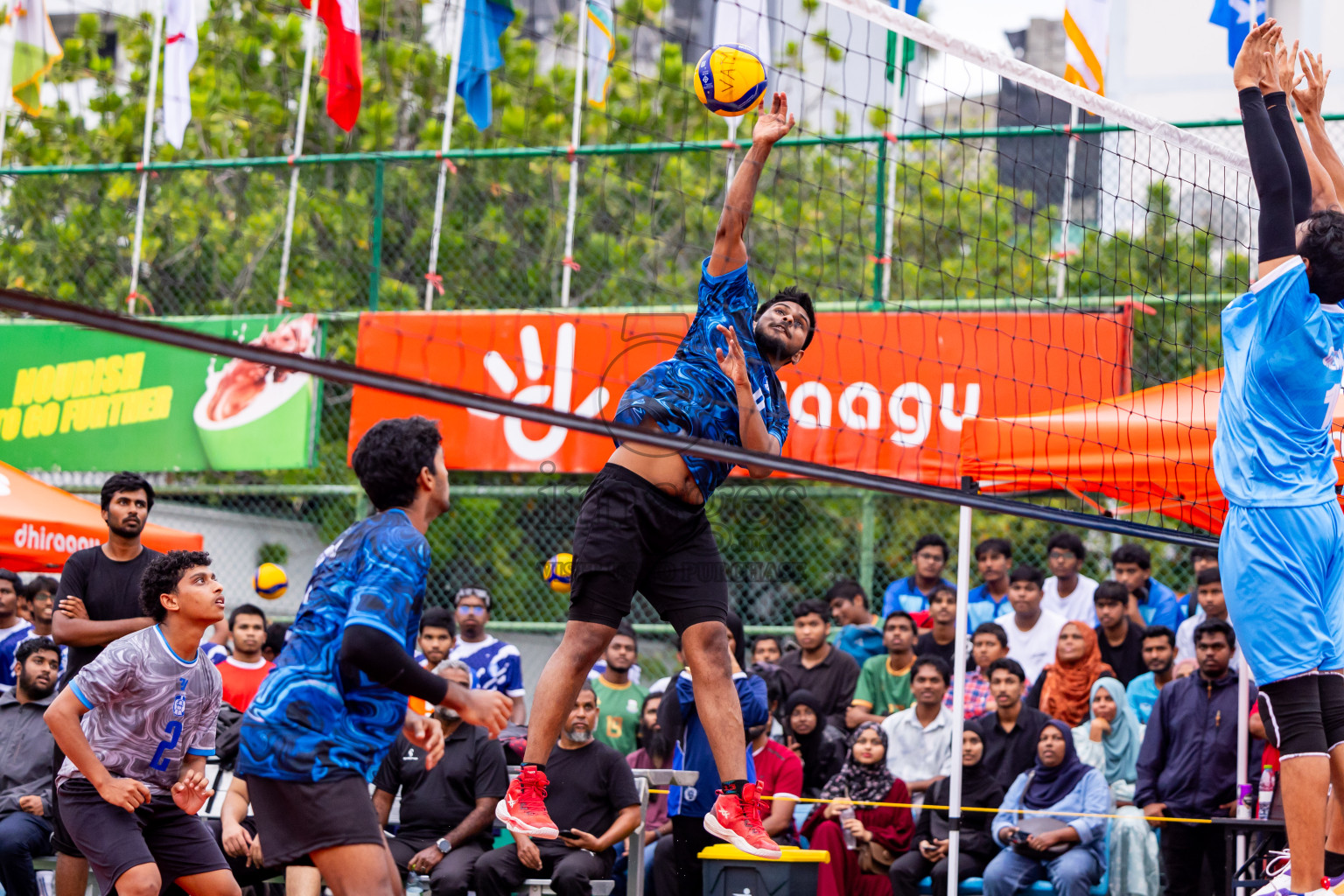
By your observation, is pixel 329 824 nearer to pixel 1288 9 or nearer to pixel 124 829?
pixel 124 829

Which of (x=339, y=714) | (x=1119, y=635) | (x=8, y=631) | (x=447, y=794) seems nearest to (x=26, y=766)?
(x=8, y=631)

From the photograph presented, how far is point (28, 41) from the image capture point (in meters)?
12.0

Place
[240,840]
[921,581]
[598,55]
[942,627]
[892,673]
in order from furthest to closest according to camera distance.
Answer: [598,55] < [921,581] < [942,627] < [892,673] < [240,840]

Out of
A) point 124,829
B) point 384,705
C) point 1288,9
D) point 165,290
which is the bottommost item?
point 124,829

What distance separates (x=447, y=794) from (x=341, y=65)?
593 cm

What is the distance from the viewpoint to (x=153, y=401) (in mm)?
13008

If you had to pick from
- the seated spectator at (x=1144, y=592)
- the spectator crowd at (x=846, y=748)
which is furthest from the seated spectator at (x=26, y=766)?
the seated spectator at (x=1144, y=592)

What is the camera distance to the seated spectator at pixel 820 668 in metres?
10.0

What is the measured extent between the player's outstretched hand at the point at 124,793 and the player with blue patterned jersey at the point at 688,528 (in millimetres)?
1843

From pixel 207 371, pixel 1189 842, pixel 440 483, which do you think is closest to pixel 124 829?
pixel 440 483

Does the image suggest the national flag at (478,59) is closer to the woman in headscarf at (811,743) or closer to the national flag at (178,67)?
the national flag at (178,67)

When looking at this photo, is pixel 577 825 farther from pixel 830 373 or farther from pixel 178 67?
pixel 178 67

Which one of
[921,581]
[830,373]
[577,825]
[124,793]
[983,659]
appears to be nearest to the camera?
[124,793]

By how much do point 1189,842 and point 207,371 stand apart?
8765 millimetres
